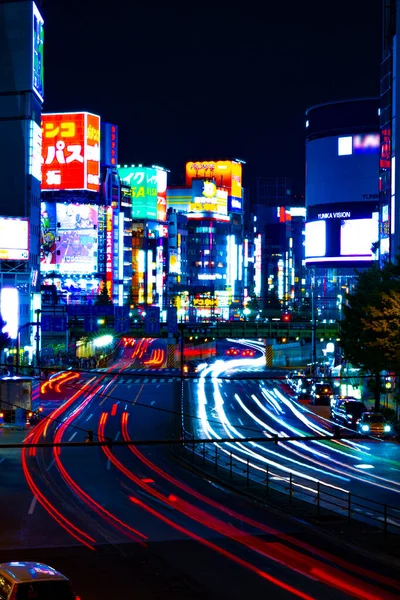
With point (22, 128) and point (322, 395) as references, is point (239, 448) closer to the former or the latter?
point (322, 395)

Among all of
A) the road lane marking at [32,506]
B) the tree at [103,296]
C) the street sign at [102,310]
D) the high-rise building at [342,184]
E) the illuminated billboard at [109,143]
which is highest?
the illuminated billboard at [109,143]

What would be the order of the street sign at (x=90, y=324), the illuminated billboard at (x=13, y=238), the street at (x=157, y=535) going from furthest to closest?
1. the illuminated billboard at (x=13, y=238)
2. the street sign at (x=90, y=324)
3. the street at (x=157, y=535)

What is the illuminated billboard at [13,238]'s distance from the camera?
88.4 metres

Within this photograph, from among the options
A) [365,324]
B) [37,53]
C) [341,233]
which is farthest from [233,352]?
[365,324]

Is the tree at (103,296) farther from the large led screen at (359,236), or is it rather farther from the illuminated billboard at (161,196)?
the illuminated billboard at (161,196)

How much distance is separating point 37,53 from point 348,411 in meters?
56.6

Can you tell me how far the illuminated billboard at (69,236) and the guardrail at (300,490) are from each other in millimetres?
79228

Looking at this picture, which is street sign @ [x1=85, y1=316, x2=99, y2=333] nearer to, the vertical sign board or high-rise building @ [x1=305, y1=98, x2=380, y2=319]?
high-rise building @ [x1=305, y1=98, x2=380, y2=319]

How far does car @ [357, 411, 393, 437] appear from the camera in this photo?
50188 mm

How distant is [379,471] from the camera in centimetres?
4022

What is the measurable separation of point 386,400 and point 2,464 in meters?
27.9

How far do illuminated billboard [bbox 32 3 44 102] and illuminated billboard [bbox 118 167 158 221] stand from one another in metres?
81.0

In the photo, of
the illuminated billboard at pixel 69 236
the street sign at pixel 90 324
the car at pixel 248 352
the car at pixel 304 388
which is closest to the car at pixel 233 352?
the car at pixel 248 352

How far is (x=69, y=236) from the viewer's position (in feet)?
412
